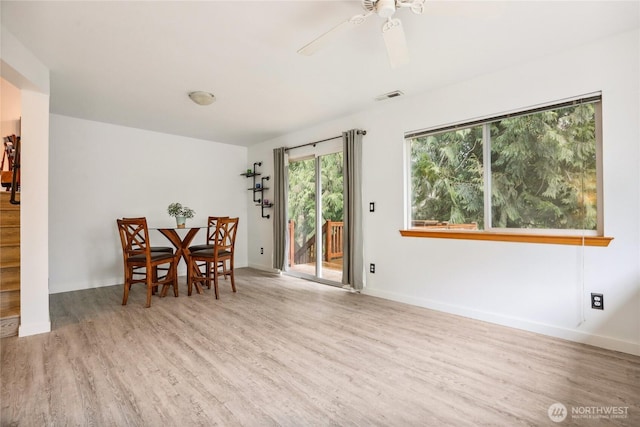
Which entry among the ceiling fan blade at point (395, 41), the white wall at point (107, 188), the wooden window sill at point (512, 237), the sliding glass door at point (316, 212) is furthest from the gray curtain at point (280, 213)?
the ceiling fan blade at point (395, 41)

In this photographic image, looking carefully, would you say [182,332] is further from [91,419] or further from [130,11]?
[130,11]

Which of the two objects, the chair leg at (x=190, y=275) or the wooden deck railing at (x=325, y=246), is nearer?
the chair leg at (x=190, y=275)

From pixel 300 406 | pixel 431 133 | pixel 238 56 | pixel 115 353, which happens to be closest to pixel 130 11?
pixel 238 56

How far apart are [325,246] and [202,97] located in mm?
2799

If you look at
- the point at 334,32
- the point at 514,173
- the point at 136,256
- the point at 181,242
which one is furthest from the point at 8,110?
the point at 514,173

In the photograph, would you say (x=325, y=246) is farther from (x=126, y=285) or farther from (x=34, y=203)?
(x=34, y=203)

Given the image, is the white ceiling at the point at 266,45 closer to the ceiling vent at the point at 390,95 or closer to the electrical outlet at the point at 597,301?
the ceiling vent at the point at 390,95

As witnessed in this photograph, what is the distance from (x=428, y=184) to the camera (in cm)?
352

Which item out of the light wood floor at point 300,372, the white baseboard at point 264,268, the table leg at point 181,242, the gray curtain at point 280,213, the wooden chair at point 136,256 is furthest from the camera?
the white baseboard at point 264,268

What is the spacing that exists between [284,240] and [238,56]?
10.00 feet

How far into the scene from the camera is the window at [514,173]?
2.54 m

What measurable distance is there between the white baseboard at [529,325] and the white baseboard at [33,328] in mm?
3385

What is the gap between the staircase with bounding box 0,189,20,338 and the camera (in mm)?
2609

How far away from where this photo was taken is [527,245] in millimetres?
2727
